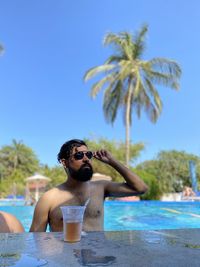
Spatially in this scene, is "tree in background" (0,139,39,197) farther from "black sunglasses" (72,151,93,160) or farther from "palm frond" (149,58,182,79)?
"black sunglasses" (72,151,93,160)

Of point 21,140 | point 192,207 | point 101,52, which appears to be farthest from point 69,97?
point 192,207

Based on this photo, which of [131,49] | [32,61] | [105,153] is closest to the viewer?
[105,153]

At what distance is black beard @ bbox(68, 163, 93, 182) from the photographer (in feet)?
7.22

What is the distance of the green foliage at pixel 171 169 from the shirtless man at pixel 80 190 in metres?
20.5

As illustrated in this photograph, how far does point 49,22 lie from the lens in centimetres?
1772

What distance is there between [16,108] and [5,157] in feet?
30.0

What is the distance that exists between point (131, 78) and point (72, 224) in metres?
15.0

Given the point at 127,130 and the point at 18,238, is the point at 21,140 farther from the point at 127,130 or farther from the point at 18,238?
the point at 18,238

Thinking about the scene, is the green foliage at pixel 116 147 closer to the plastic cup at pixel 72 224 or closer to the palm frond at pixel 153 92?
the palm frond at pixel 153 92

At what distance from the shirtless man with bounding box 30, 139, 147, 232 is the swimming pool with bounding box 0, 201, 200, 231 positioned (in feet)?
12.3

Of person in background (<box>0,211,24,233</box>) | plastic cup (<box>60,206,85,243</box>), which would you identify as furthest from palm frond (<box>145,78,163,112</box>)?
plastic cup (<box>60,206,85,243</box>)

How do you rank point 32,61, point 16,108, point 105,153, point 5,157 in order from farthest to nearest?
point 5,157
point 16,108
point 32,61
point 105,153

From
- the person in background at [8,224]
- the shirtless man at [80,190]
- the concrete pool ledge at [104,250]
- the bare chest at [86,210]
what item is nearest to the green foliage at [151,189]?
the shirtless man at [80,190]

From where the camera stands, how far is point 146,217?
8859 mm
